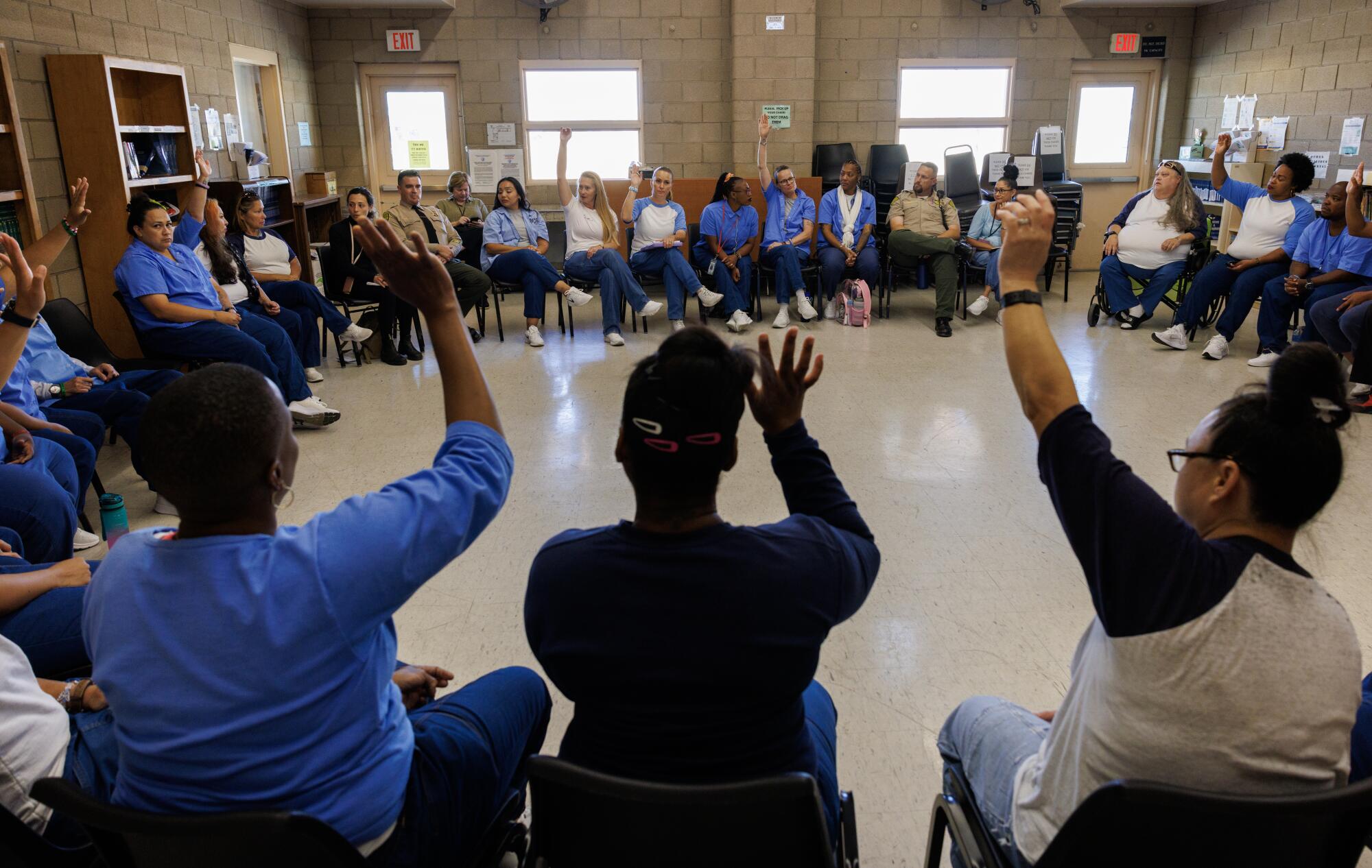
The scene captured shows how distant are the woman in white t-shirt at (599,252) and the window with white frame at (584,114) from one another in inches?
60.4

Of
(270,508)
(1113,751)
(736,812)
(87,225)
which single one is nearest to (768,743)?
(736,812)

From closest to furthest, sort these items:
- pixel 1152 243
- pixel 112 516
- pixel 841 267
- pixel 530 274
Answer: pixel 112 516
pixel 1152 243
pixel 530 274
pixel 841 267

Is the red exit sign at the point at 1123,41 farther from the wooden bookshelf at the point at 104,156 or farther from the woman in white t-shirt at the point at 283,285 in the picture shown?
the wooden bookshelf at the point at 104,156

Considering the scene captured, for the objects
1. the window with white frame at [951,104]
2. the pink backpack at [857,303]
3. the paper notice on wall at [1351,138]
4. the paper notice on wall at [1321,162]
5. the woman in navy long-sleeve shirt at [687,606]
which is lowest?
the pink backpack at [857,303]

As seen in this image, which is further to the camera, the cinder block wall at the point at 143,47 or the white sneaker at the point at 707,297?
the white sneaker at the point at 707,297

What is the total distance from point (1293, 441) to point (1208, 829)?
45 centimetres

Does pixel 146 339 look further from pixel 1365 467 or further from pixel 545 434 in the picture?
pixel 1365 467

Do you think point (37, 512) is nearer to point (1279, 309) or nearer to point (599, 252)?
point (599, 252)

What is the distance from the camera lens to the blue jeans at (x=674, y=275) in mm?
6668

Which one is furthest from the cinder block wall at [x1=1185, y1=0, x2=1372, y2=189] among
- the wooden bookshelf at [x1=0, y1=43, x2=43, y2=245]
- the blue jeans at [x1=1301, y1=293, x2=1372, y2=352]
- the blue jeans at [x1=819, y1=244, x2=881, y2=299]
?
the wooden bookshelf at [x1=0, y1=43, x2=43, y2=245]

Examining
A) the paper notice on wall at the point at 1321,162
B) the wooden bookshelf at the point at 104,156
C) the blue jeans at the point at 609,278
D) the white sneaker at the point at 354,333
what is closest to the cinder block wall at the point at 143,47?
the wooden bookshelf at the point at 104,156

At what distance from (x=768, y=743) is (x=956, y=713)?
54 centimetres

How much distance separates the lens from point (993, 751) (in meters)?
1.42

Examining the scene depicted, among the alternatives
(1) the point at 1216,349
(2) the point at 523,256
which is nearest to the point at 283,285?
(2) the point at 523,256
